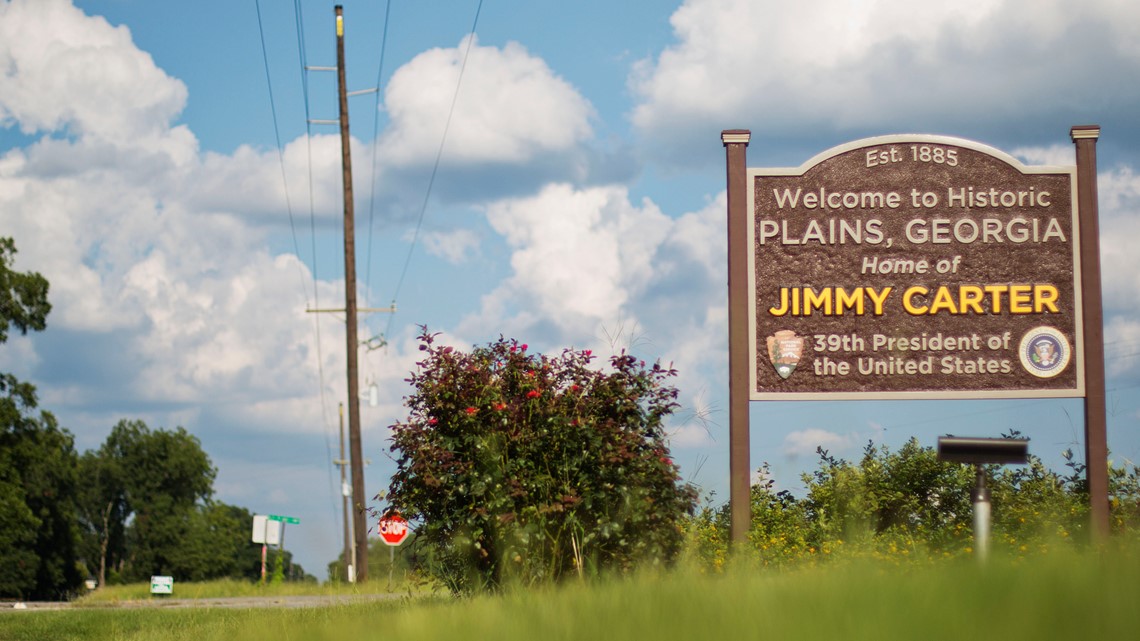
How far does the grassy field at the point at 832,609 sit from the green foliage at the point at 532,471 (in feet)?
8.10

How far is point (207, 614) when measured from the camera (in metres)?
15.4

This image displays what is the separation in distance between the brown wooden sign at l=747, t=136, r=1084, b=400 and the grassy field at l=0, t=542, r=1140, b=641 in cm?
594

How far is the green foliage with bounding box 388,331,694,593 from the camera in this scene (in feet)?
32.6

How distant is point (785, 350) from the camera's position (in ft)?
42.0

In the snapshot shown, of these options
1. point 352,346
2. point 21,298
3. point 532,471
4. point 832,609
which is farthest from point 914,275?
point 21,298

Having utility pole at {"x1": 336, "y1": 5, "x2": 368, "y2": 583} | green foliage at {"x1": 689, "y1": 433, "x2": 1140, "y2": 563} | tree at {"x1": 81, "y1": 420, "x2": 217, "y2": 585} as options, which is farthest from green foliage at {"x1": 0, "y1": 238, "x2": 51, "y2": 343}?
tree at {"x1": 81, "y1": 420, "x2": 217, "y2": 585}

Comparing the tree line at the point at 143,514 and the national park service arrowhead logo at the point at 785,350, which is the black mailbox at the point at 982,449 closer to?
the national park service arrowhead logo at the point at 785,350

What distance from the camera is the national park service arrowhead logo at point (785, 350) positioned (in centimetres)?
1277

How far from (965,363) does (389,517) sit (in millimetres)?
6721

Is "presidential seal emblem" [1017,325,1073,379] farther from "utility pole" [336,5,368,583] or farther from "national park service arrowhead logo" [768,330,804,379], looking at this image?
"utility pole" [336,5,368,583]

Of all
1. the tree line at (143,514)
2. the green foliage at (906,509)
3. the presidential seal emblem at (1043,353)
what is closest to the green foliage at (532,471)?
the green foliage at (906,509)

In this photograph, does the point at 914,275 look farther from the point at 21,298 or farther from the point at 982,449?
the point at 21,298

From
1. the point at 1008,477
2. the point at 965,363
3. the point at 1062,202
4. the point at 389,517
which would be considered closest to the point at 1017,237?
the point at 1062,202

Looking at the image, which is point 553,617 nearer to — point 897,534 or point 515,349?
point 515,349
